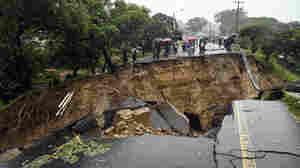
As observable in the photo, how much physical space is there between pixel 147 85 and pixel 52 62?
7.25 metres

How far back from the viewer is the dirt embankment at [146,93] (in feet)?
32.3

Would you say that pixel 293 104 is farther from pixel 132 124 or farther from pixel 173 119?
pixel 173 119

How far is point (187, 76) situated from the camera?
17297 millimetres

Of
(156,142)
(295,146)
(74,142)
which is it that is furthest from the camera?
(74,142)

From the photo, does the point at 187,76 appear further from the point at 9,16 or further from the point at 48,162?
the point at 48,162

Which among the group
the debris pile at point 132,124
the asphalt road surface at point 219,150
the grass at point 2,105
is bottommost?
the debris pile at point 132,124

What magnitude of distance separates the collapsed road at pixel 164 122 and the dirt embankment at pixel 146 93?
0.07 m

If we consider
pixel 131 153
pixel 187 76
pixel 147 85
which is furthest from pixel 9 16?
pixel 187 76

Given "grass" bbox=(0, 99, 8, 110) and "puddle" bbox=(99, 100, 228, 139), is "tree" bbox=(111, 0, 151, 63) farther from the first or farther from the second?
"grass" bbox=(0, 99, 8, 110)

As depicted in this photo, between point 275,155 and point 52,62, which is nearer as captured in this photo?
→ point 275,155

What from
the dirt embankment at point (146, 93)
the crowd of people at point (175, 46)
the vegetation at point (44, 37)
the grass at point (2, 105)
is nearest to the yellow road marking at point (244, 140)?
the dirt embankment at point (146, 93)

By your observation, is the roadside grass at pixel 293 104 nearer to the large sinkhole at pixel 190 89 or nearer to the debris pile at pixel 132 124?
the debris pile at pixel 132 124

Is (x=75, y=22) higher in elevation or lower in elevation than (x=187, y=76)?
higher

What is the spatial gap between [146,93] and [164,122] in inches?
140
